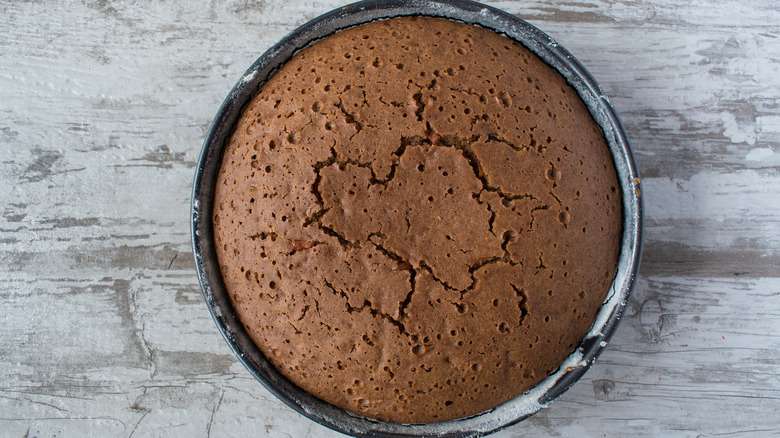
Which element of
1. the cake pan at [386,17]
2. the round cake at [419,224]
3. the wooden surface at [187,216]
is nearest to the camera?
the round cake at [419,224]

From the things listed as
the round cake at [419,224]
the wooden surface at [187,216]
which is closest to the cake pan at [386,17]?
the round cake at [419,224]

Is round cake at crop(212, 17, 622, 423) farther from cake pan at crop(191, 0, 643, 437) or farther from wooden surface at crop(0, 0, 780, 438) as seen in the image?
wooden surface at crop(0, 0, 780, 438)

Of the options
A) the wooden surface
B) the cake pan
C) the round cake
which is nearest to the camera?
the round cake

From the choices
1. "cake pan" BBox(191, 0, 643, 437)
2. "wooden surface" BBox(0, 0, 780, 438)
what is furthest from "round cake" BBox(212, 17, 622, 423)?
"wooden surface" BBox(0, 0, 780, 438)

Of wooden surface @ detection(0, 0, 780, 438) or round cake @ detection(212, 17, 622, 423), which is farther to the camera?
wooden surface @ detection(0, 0, 780, 438)

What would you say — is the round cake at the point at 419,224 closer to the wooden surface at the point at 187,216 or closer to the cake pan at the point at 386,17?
the cake pan at the point at 386,17

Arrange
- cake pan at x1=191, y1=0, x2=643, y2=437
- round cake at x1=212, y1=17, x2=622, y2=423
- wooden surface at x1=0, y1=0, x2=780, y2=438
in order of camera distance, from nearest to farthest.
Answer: round cake at x1=212, y1=17, x2=622, y2=423
cake pan at x1=191, y1=0, x2=643, y2=437
wooden surface at x1=0, y1=0, x2=780, y2=438

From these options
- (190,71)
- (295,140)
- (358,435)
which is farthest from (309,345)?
(190,71)

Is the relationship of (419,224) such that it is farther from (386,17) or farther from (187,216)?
(187,216)
